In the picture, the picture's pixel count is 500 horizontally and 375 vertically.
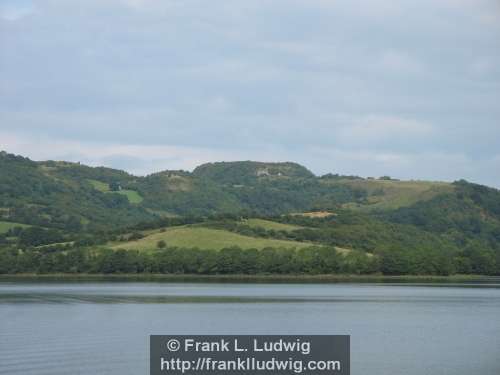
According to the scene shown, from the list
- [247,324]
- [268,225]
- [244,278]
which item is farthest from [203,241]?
[247,324]

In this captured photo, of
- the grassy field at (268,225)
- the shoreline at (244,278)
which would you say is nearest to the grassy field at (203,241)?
the shoreline at (244,278)

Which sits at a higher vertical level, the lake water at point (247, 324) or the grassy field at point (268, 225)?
the grassy field at point (268, 225)

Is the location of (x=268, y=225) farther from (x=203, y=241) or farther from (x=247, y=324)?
(x=247, y=324)

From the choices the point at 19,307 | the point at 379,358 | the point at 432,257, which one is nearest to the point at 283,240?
the point at 432,257

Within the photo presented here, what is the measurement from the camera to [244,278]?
501 feet

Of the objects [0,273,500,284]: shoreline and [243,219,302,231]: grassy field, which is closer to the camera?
[0,273,500,284]: shoreline

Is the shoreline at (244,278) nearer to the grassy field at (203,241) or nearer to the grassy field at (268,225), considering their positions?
the grassy field at (203,241)

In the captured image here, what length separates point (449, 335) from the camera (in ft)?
201

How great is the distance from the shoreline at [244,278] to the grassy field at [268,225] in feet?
103

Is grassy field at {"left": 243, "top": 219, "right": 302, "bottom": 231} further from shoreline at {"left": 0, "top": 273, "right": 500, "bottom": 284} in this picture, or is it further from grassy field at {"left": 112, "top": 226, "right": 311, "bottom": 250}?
shoreline at {"left": 0, "top": 273, "right": 500, "bottom": 284}

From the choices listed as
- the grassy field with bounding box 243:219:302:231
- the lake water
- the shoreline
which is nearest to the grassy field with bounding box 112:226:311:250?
the shoreline

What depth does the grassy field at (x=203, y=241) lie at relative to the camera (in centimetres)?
16625

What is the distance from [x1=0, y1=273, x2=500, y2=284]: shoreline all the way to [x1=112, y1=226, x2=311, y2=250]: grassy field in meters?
9.85

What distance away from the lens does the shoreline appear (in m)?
147
